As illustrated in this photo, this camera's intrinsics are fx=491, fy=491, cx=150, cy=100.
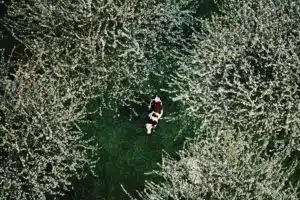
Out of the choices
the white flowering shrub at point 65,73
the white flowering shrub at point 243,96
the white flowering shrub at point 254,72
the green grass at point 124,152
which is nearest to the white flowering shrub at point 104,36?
the white flowering shrub at point 65,73

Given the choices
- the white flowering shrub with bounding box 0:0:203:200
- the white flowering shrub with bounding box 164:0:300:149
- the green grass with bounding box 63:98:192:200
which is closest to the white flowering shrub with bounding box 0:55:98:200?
the white flowering shrub with bounding box 0:0:203:200

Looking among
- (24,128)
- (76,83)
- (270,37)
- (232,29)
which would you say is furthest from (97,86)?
(270,37)

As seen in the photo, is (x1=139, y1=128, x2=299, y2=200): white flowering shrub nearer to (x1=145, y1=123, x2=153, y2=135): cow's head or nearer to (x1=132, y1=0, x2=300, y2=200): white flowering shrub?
(x1=132, y1=0, x2=300, y2=200): white flowering shrub

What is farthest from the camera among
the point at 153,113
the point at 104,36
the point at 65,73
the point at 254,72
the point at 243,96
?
the point at 153,113

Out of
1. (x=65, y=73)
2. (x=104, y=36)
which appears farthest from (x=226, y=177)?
(x=65, y=73)

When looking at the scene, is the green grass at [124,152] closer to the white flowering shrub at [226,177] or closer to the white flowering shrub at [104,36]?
the white flowering shrub at [104,36]

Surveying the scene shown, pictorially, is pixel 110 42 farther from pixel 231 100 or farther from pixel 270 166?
pixel 270 166

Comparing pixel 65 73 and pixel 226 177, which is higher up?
pixel 65 73

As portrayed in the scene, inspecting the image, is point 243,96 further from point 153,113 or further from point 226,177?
point 153,113

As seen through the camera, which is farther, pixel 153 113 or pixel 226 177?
pixel 153 113
